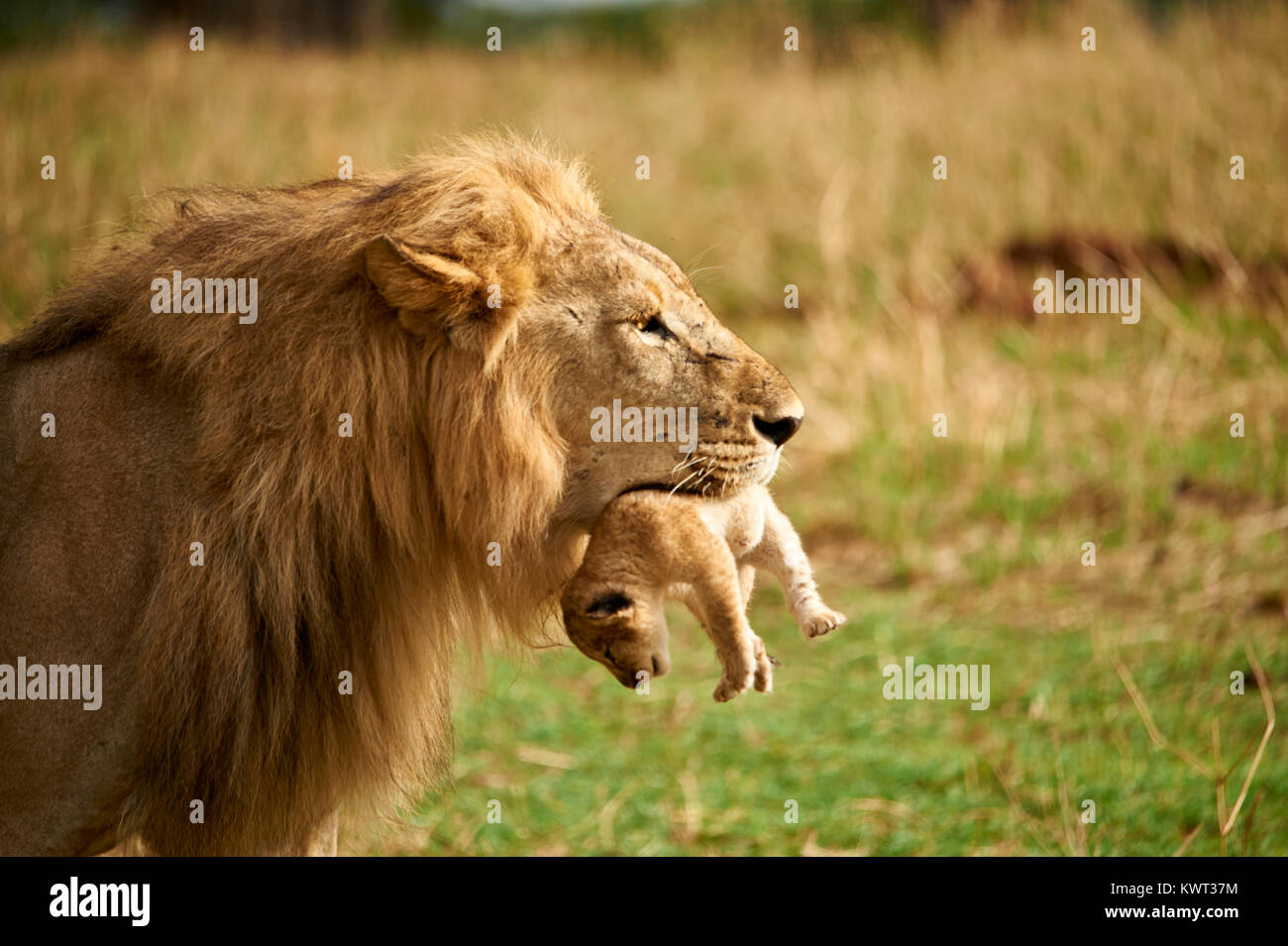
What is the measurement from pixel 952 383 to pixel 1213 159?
114 inches

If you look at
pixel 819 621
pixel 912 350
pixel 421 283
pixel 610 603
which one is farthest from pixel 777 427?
pixel 912 350

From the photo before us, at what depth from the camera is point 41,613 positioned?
2.54 m

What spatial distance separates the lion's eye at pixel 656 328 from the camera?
277cm

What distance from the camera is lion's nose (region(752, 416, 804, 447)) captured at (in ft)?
8.85

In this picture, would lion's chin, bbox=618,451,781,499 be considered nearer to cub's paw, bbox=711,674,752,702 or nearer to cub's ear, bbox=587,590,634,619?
cub's ear, bbox=587,590,634,619

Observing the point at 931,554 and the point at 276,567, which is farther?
the point at 931,554

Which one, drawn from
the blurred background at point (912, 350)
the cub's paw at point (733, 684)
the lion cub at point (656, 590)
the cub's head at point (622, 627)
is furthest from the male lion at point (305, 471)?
the blurred background at point (912, 350)

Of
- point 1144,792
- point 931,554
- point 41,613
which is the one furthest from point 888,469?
point 41,613

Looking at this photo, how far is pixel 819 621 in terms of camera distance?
265 cm

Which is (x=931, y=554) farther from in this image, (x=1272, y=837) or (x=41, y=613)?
(x=41, y=613)

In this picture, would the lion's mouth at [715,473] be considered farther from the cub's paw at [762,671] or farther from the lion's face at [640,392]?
the cub's paw at [762,671]

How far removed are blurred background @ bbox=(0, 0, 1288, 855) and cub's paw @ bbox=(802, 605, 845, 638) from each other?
4.01 ft

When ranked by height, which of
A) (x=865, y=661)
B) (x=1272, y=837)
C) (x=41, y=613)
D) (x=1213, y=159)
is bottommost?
(x=1272, y=837)

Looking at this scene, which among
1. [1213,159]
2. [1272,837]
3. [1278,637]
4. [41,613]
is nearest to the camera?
[41,613]
